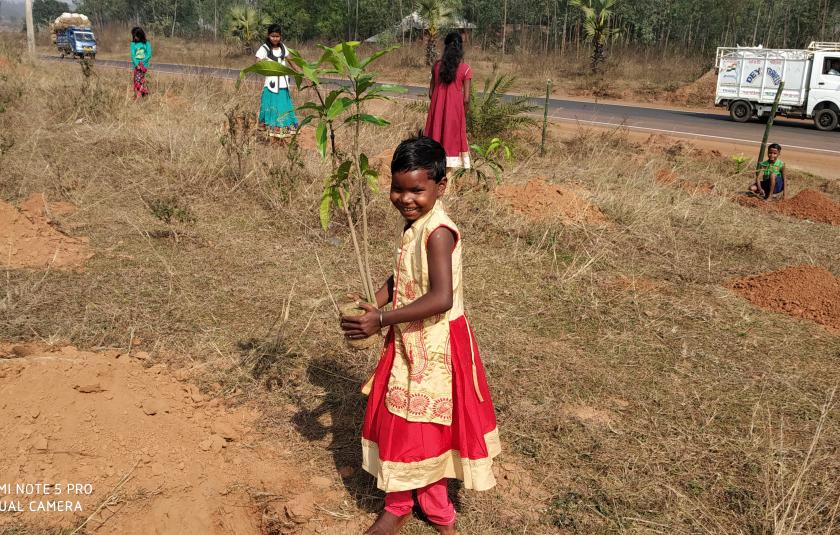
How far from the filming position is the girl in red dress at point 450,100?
5.03 metres

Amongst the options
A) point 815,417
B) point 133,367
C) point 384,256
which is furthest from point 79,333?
point 815,417

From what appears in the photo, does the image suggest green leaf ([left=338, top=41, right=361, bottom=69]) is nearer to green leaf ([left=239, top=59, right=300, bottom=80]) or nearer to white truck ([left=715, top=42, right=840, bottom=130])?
green leaf ([left=239, top=59, right=300, bottom=80])

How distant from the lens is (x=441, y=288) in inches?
71.0

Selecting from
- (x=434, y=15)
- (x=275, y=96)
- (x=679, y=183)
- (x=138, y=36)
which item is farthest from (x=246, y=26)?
(x=679, y=183)

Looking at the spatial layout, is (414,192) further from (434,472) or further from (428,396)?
(434,472)

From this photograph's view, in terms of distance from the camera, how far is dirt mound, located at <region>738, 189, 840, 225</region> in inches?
249

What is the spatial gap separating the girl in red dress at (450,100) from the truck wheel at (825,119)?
11.4m

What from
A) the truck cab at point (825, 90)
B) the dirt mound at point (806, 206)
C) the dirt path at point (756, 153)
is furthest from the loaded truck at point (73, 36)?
the dirt mound at point (806, 206)

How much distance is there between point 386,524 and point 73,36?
1134 inches

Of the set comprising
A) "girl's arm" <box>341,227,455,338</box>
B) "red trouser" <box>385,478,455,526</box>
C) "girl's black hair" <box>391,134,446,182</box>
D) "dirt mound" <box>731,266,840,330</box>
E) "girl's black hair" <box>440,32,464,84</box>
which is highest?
"girl's black hair" <box>440,32,464,84</box>

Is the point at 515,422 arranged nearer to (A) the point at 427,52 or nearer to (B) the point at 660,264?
(B) the point at 660,264

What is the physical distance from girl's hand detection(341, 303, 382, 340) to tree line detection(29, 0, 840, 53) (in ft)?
68.0

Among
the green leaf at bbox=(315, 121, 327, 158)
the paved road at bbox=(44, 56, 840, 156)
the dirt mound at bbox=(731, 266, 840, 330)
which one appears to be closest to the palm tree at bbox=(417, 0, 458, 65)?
the paved road at bbox=(44, 56, 840, 156)

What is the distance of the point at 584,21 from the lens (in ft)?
74.9
